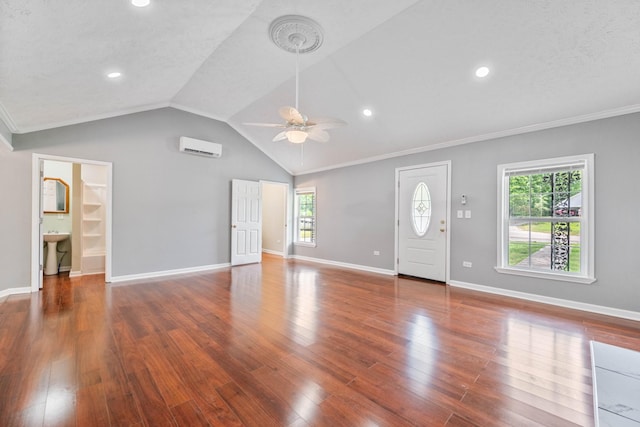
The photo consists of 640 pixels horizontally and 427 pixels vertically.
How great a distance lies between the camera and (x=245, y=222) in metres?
6.38

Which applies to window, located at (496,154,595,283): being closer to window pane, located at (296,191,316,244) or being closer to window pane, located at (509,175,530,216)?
window pane, located at (509,175,530,216)

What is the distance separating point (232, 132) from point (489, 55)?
4999 millimetres

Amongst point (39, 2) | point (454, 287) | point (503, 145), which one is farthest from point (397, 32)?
point (454, 287)

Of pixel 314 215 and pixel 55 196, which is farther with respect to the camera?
pixel 314 215

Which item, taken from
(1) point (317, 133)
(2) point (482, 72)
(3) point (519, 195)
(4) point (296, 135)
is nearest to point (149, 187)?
(4) point (296, 135)

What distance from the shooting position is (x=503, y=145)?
4.19m

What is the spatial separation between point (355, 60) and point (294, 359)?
357 cm

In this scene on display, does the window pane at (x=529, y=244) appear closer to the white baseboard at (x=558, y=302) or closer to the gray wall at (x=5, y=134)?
the white baseboard at (x=558, y=302)

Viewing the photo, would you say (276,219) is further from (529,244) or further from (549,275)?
(549,275)

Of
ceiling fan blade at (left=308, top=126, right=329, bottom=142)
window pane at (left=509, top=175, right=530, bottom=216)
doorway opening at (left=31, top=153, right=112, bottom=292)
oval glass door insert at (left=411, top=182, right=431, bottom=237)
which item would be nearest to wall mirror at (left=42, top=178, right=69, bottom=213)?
doorway opening at (left=31, top=153, right=112, bottom=292)

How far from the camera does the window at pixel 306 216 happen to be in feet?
23.7

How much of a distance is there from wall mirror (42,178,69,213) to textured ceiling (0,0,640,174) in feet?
6.18

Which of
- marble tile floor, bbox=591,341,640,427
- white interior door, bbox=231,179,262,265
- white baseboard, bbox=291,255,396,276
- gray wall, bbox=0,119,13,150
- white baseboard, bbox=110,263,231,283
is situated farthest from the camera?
white interior door, bbox=231,179,262,265

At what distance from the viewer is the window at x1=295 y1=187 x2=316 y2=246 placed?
724 centimetres
